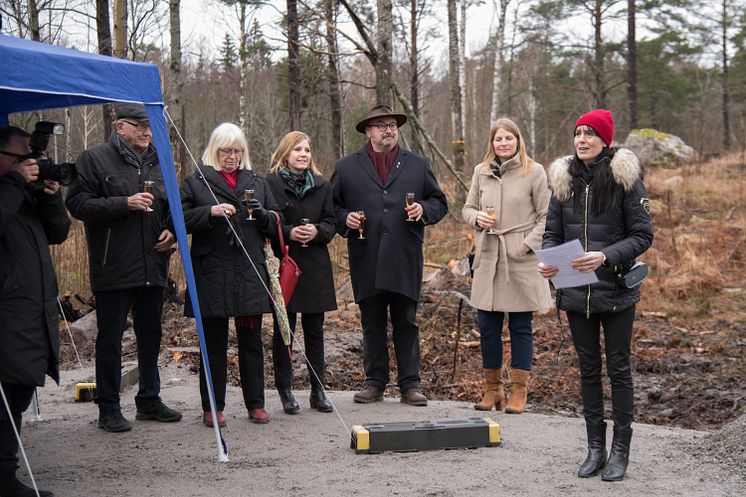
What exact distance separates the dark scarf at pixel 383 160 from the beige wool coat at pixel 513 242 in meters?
0.72

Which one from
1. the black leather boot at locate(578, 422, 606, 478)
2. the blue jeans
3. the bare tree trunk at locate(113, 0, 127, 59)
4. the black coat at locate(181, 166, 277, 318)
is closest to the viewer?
the black leather boot at locate(578, 422, 606, 478)

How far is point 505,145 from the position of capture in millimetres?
6027

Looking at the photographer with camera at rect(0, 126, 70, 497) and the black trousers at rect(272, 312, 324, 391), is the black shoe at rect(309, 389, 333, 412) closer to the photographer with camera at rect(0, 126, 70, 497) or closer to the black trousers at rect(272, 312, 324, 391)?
the black trousers at rect(272, 312, 324, 391)

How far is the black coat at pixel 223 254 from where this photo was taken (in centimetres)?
552

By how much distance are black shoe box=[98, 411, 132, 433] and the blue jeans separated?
8.58ft

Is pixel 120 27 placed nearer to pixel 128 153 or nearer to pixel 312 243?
pixel 128 153

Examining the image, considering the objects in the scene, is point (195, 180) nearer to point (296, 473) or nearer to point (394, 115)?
point (394, 115)

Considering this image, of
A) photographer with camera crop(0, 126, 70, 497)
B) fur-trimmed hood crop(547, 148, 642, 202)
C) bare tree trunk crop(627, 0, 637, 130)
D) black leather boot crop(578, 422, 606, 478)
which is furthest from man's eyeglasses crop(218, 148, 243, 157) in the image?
bare tree trunk crop(627, 0, 637, 130)

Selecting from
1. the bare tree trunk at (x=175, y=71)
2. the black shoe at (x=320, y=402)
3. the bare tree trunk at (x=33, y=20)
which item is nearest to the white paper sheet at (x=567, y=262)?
the black shoe at (x=320, y=402)

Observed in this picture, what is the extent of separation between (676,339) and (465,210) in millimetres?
4679

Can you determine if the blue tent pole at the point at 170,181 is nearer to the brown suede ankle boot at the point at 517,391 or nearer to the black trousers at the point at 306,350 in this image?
the black trousers at the point at 306,350

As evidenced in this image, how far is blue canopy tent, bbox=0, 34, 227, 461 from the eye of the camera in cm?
391

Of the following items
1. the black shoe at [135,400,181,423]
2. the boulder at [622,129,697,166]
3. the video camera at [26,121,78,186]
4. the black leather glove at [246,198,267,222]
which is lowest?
the black shoe at [135,400,181,423]

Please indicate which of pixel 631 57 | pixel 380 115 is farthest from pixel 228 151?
pixel 631 57
